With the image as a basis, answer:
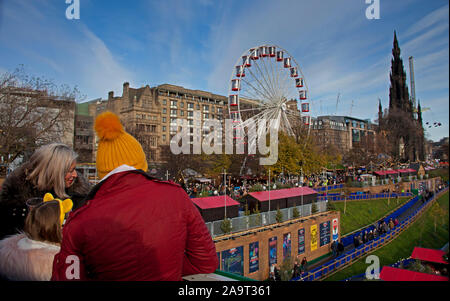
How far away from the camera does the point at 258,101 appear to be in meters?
A: 28.8

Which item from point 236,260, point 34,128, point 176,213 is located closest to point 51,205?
point 176,213

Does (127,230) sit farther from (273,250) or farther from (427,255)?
(273,250)

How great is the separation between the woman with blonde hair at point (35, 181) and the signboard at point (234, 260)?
400 inches

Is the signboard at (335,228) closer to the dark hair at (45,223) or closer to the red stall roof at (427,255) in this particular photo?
the red stall roof at (427,255)

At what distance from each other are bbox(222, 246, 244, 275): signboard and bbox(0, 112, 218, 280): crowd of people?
10.8m

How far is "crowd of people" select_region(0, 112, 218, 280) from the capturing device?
3.95ft

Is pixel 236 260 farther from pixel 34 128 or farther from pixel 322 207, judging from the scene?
pixel 34 128

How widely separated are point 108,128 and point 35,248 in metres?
0.86

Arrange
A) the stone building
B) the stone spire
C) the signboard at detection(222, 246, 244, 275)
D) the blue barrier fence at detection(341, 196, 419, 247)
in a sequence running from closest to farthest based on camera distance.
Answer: the signboard at detection(222, 246, 244, 275) → the stone spire → the blue barrier fence at detection(341, 196, 419, 247) → the stone building

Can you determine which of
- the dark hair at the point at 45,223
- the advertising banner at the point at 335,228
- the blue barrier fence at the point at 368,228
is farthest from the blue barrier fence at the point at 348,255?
the dark hair at the point at 45,223

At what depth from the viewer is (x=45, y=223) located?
5.63 ft

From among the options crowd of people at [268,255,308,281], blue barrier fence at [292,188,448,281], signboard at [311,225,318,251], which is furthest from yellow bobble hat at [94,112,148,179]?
signboard at [311,225,318,251]

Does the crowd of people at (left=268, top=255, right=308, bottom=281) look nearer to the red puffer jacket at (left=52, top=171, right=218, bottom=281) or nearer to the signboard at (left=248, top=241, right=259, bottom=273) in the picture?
the signboard at (left=248, top=241, right=259, bottom=273)
